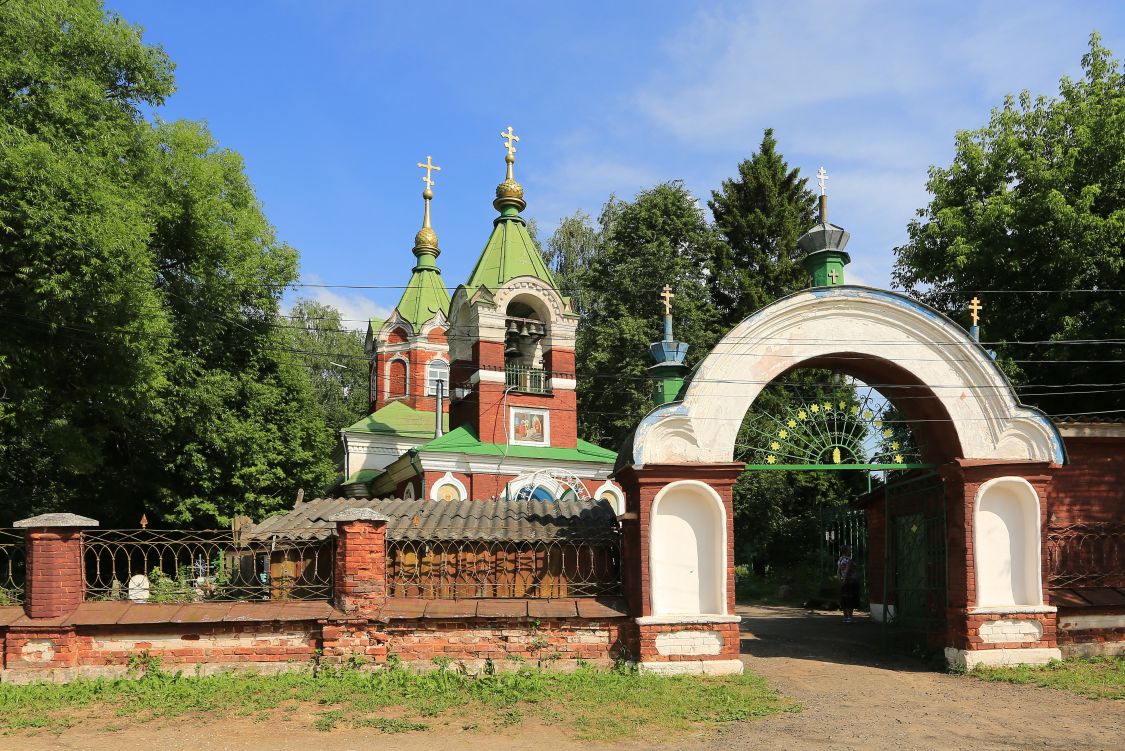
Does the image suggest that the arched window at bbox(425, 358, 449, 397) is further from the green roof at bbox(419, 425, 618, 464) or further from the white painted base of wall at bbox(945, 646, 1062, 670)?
the white painted base of wall at bbox(945, 646, 1062, 670)

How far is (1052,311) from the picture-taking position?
18719mm

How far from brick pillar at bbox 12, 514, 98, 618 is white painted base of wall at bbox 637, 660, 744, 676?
6.30 m

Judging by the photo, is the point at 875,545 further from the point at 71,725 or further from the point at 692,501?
the point at 71,725

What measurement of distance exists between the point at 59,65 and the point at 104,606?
29.7 ft

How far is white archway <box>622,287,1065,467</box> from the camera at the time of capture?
11.7m

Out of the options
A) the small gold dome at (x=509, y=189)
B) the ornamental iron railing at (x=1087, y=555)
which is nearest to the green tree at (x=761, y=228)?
the small gold dome at (x=509, y=189)

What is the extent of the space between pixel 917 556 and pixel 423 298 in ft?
84.6

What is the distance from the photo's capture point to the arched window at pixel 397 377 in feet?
116

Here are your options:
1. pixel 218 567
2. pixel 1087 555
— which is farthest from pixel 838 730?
pixel 218 567

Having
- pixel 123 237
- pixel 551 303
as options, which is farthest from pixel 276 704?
pixel 551 303

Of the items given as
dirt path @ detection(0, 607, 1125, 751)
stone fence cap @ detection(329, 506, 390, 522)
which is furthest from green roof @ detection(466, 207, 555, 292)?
dirt path @ detection(0, 607, 1125, 751)

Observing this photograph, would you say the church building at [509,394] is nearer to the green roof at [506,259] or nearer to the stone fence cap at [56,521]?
the green roof at [506,259]

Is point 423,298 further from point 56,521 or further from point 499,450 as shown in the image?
point 56,521

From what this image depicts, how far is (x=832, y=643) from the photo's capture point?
46.5 ft
